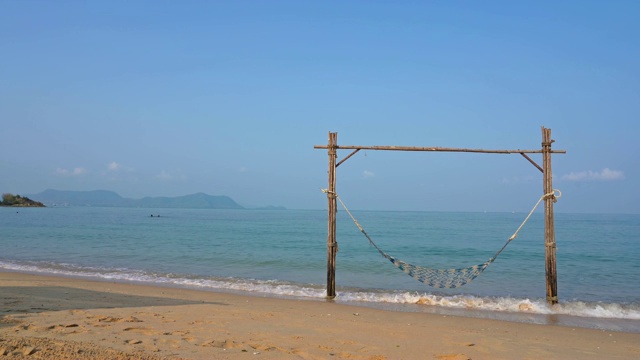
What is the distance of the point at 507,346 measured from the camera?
6.50 m

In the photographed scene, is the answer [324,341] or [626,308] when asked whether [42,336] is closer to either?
[324,341]

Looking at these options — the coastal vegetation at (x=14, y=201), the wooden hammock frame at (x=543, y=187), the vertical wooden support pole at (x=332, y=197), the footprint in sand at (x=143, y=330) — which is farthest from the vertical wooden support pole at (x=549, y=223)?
the coastal vegetation at (x=14, y=201)

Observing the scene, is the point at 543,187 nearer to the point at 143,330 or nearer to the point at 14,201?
the point at 143,330

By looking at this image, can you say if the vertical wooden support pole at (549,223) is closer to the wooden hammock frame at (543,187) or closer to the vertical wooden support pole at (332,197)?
the wooden hammock frame at (543,187)

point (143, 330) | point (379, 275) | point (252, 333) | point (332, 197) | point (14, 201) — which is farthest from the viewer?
point (14, 201)

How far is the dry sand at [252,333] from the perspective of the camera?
5.28 metres

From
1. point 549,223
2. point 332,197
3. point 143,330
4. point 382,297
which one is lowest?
point 382,297

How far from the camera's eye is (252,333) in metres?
6.45

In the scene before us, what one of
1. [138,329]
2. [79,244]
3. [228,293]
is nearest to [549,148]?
[228,293]

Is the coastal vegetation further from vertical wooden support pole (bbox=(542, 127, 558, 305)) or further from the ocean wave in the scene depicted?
vertical wooden support pole (bbox=(542, 127, 558, 305))

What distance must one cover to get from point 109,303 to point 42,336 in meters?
3.11

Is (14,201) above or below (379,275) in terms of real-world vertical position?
above

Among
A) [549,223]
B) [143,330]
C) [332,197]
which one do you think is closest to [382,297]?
[332,197]

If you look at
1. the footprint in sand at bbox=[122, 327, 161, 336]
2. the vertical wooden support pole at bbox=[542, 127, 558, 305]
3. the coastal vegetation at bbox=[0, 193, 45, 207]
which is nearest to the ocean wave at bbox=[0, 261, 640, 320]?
the vertical wooden support pole at bbox=[542, 127, 558, 305]
